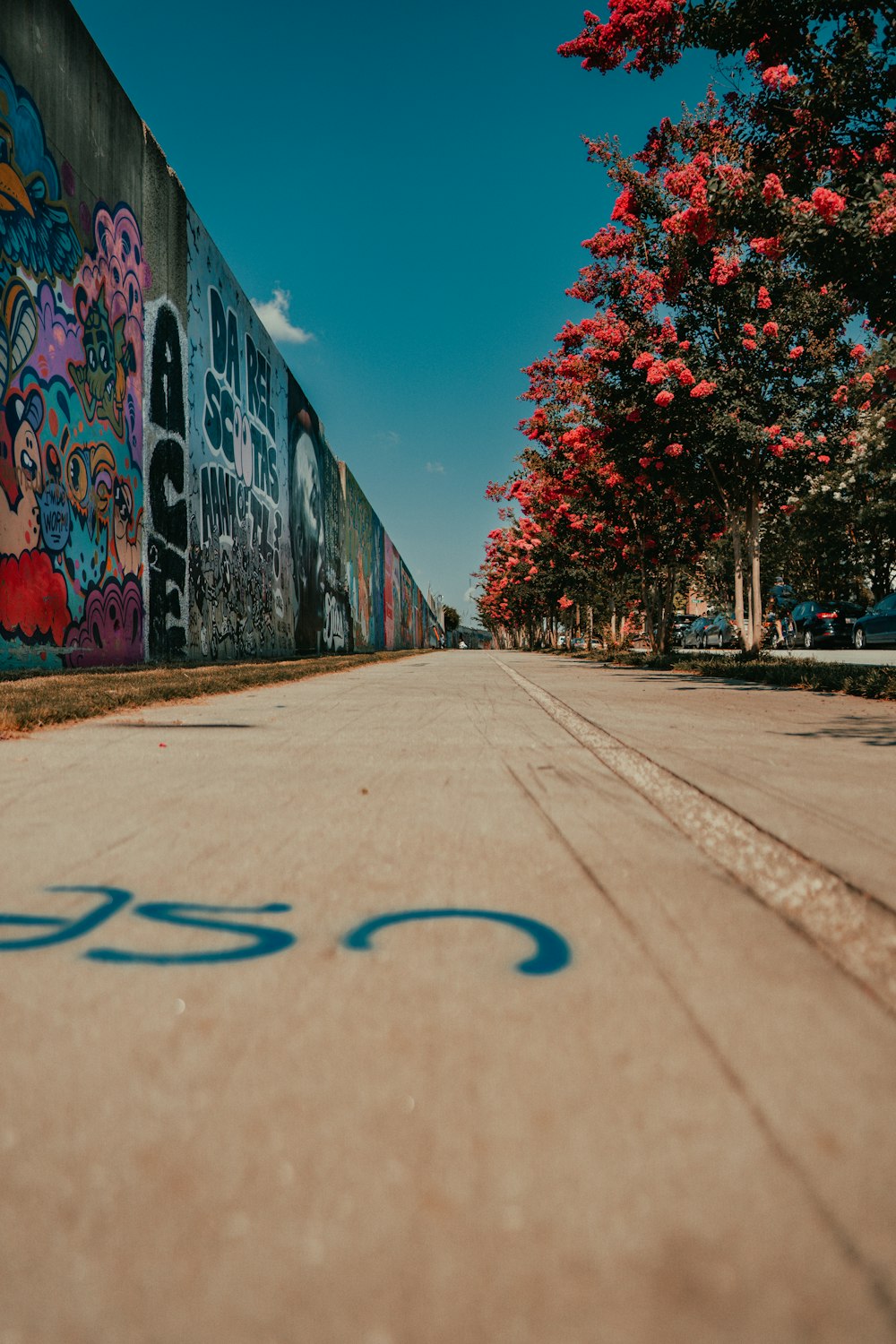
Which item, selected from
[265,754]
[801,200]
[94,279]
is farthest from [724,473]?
[265,754]

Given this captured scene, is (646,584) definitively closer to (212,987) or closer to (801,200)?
(801,200)

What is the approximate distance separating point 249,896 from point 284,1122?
739mm

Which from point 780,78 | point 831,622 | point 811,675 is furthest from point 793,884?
point 831,622

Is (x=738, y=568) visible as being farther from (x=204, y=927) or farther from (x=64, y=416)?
(x=204, y=927)

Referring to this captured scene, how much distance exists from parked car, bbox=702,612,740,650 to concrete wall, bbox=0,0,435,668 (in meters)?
20.7

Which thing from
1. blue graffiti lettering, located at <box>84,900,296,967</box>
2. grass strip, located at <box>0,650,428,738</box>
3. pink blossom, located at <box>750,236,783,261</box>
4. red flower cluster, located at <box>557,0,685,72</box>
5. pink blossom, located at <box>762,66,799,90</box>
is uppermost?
red flower cluster, located at <box>557,0,685,72</box>

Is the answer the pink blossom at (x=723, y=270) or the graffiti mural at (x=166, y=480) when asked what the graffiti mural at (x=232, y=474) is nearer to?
the graffiti mural at (x=166, y=480)

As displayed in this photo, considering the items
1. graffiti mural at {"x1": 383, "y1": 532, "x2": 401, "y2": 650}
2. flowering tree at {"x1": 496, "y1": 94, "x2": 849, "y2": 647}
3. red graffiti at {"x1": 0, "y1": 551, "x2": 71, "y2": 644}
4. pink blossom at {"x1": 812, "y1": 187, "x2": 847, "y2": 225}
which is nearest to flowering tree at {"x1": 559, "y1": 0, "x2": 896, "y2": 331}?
pink blossom at {"x1": 812, "y1": 187, "x2": 847, "y2": 225}

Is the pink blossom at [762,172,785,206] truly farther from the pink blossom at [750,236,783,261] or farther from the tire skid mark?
the tire skid mark

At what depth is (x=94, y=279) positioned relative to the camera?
34.3ft

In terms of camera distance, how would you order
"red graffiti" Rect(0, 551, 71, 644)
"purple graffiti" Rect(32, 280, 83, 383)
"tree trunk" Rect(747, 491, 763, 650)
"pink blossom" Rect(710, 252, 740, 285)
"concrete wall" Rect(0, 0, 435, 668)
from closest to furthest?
"red graffiti" Rect(0, 551, 71, 644) → "concrete wall" Rect(0, 0, 435, 668) → "purple graffiti" Rect(32, 280, 83, 383) → "pink blossom" Rect(710, 252, 740, 285) → "tree trunk" Rect(747, 491, 763, 650)

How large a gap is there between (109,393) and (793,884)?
11.2m

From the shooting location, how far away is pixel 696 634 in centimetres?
3772

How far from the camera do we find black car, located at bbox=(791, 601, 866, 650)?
24.0 metres
